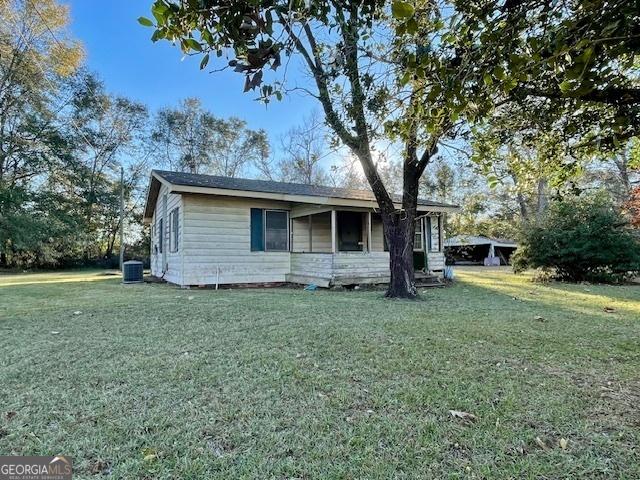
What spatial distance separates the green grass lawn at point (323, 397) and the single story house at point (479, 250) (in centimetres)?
2581

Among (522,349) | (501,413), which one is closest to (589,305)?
(522,349)

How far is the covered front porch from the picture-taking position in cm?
1029

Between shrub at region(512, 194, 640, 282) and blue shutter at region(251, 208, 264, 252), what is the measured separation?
910cm

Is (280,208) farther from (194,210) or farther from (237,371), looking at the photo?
(237,371)

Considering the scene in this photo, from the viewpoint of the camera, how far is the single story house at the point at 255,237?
397 inches

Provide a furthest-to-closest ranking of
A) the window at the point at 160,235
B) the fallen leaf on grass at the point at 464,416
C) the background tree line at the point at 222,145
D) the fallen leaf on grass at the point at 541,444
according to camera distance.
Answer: the window at the point at 160,235 → the background tree line at the point at 222,145 → the fallen leaf on grass at the point at 464,416 → the fallen leaf on grass at the point at 541,444

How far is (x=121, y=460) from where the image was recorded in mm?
1879

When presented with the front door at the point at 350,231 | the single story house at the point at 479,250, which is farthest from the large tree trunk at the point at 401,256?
the single story house at the point at 479,250

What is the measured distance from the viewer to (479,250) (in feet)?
106

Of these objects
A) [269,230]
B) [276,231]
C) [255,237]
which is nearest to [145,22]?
[255,237]

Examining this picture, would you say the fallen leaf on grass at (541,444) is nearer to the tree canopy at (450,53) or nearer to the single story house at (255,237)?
the tree canopy at (450,53)

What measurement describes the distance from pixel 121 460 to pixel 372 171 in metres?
6.54

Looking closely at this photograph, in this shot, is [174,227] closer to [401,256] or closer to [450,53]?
[401,256]

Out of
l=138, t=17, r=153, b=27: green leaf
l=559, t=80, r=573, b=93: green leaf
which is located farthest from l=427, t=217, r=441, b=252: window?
l=138, t=17, r=153, b=27: green leaf
